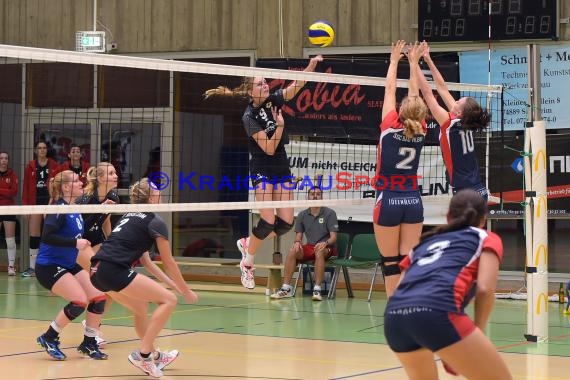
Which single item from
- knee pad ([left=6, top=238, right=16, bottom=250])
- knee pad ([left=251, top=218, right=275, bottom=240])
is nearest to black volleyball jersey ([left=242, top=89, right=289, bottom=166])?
knee pad ([left=251, top=218, right=275, bottom=240])

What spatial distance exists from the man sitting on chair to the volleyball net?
389 mm

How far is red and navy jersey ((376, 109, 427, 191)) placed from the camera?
9086mm

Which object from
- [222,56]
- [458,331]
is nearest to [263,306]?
[222,56]

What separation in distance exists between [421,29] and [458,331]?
11.3 m

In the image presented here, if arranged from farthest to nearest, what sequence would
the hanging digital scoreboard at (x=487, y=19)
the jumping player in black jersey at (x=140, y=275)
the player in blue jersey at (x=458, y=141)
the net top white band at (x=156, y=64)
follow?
the hanging digital scoreboard at (x=487, y=19) → the player in blue jersey at (x=458, y=141) → the jumping player in black jersey at (x=140, y=275) → the net top white band at (x=156, y=64)

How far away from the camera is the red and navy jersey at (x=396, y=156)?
9.09 meters

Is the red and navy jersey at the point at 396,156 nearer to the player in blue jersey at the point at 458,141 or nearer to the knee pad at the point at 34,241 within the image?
the player in blue jersey at the point at 458,141

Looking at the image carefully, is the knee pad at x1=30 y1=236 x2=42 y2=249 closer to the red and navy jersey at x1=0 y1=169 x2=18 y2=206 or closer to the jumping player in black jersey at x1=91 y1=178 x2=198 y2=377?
the red and navy jersey at x1=0 y1=169 x2=18 y2=206

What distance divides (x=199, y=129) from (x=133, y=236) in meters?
9.05

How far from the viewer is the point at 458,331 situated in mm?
5223

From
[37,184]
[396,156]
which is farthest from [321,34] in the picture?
[37,184]

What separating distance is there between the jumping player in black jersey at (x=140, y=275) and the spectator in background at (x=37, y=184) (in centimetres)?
915

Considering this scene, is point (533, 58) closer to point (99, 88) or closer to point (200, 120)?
point (200, 120)

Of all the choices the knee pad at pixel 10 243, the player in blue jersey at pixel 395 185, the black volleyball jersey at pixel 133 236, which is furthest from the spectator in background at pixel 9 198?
the player in blue jersey at pixel 395 185
